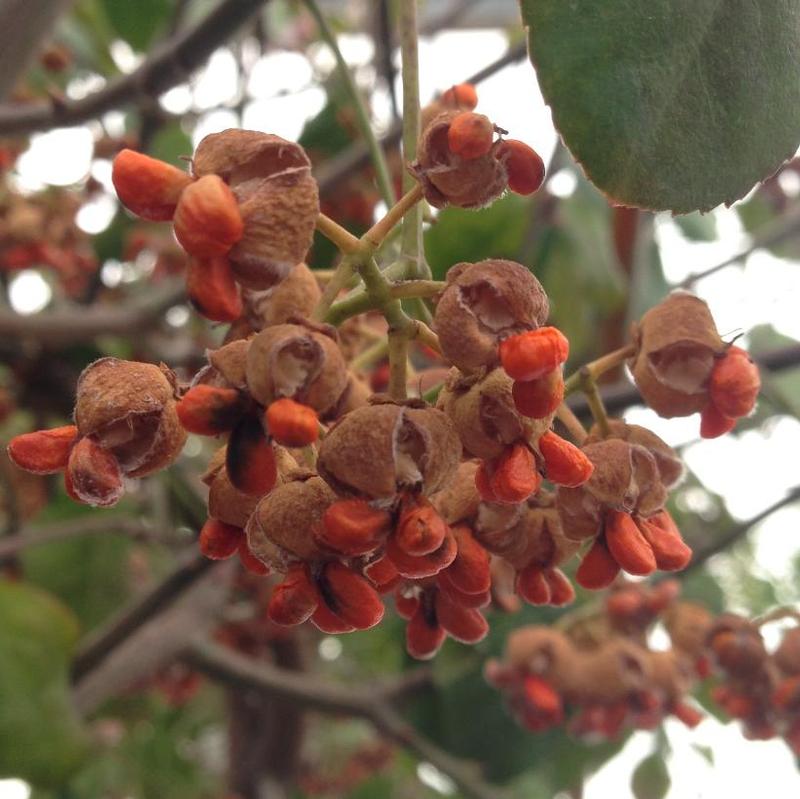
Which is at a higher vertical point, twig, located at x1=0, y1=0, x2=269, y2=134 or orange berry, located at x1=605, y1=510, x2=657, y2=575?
twig, located at x1=0, y1=0, x2=269, y2=134

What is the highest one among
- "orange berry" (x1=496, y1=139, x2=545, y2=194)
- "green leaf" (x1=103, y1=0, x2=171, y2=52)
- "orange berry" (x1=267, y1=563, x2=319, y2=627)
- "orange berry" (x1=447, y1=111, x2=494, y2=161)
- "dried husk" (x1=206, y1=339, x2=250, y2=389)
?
"orange berry" (x1=447, y1=111, x2=494, y2=161)

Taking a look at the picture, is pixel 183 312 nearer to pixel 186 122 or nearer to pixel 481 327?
pixel 186 122

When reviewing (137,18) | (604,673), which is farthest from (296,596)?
(137,18)

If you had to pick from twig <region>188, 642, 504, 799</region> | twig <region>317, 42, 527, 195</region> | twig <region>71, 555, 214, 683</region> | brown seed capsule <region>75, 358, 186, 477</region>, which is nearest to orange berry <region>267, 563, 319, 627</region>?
brown seed capsule <region>75, 358, 186, 477</region>

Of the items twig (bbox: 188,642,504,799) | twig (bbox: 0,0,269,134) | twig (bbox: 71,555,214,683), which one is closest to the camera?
twig (bbox: 0,0,269,134)

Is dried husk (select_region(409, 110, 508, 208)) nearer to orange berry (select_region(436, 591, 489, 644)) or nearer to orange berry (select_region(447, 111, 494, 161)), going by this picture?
orange berry (select_region(447, 111, 494, 161))

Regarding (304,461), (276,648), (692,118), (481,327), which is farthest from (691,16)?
(276,648)

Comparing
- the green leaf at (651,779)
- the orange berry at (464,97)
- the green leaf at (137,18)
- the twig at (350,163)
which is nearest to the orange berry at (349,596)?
the orange berry at (464,97)
